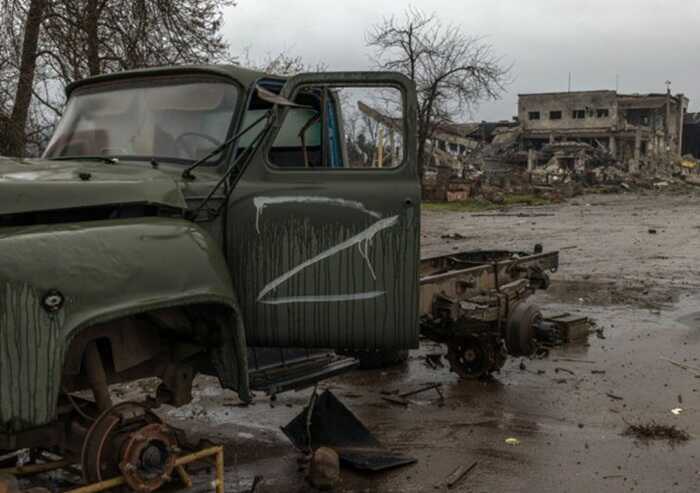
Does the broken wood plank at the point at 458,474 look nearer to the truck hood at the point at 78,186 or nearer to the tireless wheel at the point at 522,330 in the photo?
the tireless wheel at the point at 522,330

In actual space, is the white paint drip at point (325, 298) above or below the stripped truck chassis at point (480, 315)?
above

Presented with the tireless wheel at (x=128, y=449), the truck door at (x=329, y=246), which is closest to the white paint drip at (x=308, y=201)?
the truck door at (x=329, y=246)

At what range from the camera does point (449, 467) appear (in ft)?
16.3

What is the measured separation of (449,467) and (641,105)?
235ft

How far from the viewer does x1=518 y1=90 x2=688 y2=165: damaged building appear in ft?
211

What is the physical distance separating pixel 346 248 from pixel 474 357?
3.22 meters

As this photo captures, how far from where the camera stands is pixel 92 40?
1312cm

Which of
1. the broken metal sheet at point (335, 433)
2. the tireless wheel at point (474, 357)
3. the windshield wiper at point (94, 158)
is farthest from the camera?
the tireless wheel at point (474, 357)

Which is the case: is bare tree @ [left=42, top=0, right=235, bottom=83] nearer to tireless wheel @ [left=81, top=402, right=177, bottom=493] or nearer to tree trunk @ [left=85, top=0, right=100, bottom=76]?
tree trunk @ [left=85, top=0, right=100, bottom=76]

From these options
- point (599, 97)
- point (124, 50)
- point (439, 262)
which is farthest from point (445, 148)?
point (439, 262)

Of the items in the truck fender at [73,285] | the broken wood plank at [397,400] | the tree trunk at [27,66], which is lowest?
the broken wood plank at [397,400]

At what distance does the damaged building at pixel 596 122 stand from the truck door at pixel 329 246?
61.0 meters

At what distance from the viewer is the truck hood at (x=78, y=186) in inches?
125

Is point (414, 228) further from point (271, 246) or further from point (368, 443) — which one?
point (368, 443)
